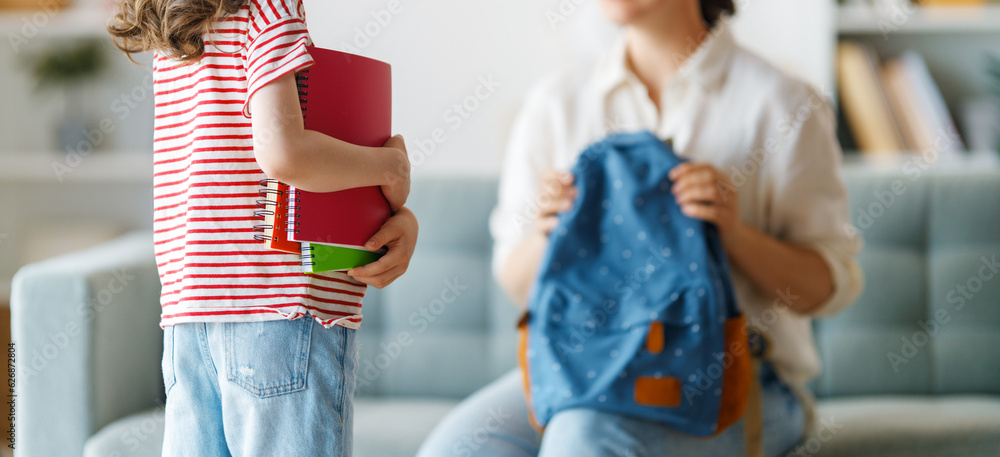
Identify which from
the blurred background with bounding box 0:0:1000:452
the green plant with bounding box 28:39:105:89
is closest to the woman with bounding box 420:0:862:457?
the blurred background with bounding box 0:0:1000:452

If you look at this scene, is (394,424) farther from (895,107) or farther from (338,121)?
(895,107)

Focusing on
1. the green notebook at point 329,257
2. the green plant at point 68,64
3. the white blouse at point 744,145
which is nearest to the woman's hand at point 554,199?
the white blouse at point 744,145

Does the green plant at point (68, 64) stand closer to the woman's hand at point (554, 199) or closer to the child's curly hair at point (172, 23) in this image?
the woman's hand at point (554, 199)

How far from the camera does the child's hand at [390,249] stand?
44cm

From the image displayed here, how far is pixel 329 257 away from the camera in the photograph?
16.6 inches

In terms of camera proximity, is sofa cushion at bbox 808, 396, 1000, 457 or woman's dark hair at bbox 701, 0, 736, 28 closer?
sofa cushion at bbox 808, 396, 1000, 457

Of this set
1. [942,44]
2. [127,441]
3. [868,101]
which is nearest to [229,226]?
[127,441]

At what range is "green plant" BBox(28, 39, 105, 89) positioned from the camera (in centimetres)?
180

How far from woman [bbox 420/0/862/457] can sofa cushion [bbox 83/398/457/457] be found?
0.09m

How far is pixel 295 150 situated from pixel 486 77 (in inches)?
50.2

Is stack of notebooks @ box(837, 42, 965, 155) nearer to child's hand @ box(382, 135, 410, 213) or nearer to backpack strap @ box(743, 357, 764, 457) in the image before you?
backpack strap @ box(743, 357, 764, 457)

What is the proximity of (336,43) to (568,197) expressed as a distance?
0.51 metres

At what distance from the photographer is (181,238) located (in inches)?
19.2

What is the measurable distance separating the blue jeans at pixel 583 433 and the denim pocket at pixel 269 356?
436 millimetres
